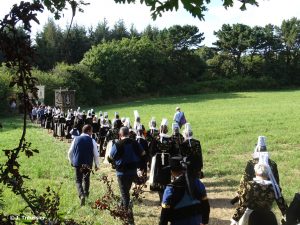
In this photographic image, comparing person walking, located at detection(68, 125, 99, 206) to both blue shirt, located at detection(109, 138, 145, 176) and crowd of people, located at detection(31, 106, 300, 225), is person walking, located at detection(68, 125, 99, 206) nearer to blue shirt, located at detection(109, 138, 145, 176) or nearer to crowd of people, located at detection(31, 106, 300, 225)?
crowd of people, located at detection(31, 106, 300, 225)

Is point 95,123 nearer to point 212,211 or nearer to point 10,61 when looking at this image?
point 212,211

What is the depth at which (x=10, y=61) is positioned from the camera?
6.63 feet

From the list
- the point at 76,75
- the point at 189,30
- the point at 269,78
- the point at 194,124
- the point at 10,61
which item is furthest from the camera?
the point at 189,30

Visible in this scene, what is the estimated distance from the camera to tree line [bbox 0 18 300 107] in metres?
65.2

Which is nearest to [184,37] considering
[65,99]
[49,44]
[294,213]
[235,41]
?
[235,41]

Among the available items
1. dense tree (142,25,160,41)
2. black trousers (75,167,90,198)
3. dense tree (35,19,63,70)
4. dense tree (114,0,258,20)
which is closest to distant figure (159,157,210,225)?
dense tree (114,0,258,20)

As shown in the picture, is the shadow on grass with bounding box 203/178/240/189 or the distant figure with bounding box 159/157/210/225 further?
the shadow on grass with bounding box 203/178/240/189

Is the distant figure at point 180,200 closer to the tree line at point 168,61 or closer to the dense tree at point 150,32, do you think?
the tree line at point 168,61

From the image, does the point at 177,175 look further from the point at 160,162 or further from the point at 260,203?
the point at 160,162

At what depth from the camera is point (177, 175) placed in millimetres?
5016

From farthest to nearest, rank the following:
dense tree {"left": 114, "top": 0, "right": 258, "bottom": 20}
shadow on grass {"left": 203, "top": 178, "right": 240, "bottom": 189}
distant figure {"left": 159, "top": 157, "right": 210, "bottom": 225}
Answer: shadow on grass {"left": 203, "top": 178, "right": 240, "bottom": 189}
distant figure {"left": 159, "top": 157, "right": 210, "bottom": 225}
dense tree {"left": 114, "top": 0, "right": 258, "bottom": 20}

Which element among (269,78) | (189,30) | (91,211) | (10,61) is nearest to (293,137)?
(91,211)

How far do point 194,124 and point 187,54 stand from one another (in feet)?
158

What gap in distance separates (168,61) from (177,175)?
68840 mm
